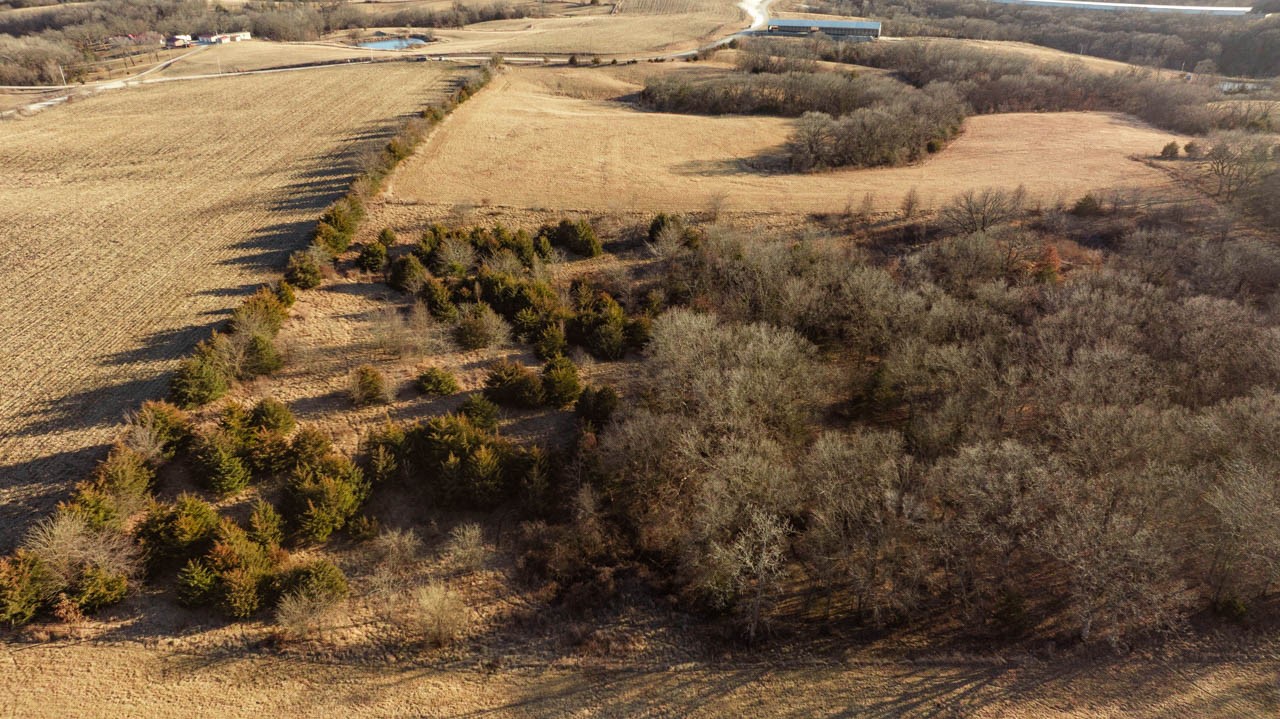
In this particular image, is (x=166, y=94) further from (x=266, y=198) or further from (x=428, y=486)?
(x=428, y=486)

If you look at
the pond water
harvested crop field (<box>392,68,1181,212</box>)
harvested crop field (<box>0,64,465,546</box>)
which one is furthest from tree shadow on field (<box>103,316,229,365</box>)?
the pond water

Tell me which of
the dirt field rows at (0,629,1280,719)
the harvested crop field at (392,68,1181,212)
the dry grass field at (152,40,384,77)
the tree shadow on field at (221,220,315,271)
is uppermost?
the dry grass field at (152,40,384,77)

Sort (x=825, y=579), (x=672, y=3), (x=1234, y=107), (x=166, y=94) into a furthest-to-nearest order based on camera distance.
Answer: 1. (x=672, y=3)
2. (x=166, y=94)
3. (x=1234, y=107)
4. (x=825, y=579)

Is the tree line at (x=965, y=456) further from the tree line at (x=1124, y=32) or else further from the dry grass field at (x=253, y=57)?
the tree line at (x=1124, y=32)

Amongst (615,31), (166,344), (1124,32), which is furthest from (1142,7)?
(166,344)

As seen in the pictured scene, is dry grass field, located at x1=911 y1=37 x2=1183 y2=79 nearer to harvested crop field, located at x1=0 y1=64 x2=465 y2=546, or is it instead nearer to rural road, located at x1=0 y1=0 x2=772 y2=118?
rural road, located at x1=0 y1=0 x2=772 y2=118

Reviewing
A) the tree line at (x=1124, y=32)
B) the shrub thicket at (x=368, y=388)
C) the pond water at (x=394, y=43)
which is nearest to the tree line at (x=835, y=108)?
the shrub thicket at (x=368, y=388)

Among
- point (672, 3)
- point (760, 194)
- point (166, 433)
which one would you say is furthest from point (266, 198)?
point (672, 3)

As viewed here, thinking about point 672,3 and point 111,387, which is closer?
point 111,387
